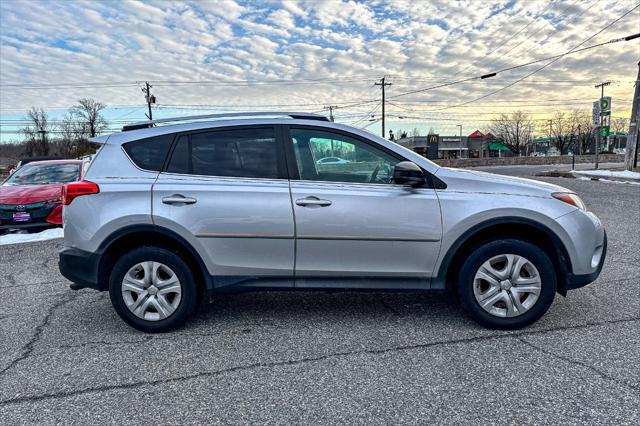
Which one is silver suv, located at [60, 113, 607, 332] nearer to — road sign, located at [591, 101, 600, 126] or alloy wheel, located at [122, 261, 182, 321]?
alloy wheel, located at [122, 261, 182, 321]

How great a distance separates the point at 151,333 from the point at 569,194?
12.2 ft

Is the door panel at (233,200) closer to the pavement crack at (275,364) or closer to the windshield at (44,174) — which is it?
the pavement crack at (275,364)

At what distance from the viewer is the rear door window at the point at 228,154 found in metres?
3.46

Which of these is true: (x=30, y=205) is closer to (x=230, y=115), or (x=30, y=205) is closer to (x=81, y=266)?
(x=81, y=266)

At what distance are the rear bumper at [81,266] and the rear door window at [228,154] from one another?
992mm

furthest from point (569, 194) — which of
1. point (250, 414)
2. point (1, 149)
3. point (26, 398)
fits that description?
point (1, 149)

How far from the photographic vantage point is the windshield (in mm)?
8555

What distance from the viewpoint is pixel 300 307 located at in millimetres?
4074

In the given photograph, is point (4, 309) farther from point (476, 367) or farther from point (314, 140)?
point (476, 367)

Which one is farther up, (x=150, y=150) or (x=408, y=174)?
(x=150, y=150)

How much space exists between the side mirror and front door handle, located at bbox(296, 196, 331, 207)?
59cm

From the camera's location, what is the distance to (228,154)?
3.50m

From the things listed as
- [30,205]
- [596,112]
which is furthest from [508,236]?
[596,112]

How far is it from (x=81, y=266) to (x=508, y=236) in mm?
3581
